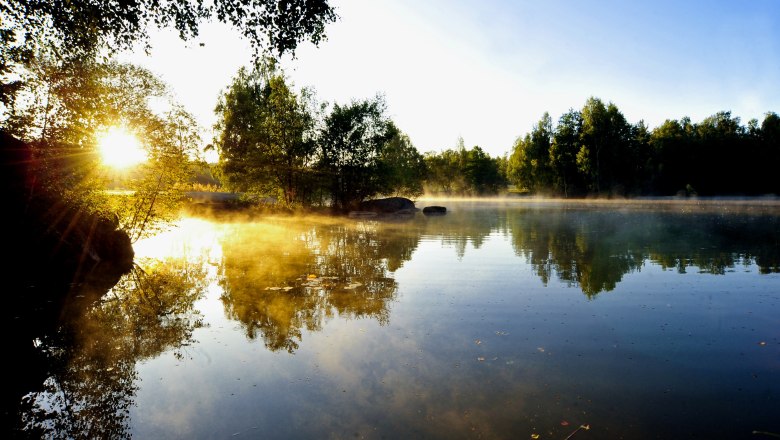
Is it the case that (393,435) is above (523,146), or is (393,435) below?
below

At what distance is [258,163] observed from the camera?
4822 centimetres

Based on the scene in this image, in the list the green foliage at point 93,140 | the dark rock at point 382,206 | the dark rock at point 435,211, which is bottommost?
the dark rock at point 435,211

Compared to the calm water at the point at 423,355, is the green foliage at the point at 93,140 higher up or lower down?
higher up

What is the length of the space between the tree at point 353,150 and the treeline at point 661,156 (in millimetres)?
59711

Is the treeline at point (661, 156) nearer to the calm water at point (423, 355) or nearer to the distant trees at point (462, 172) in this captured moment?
the distant trees at point (462, 172)

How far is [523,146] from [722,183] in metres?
45.3

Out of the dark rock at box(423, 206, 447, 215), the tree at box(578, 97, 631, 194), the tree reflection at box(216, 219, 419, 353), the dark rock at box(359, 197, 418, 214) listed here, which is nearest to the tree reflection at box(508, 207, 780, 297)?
the tree reflection at box(216, 219, 419, 353)

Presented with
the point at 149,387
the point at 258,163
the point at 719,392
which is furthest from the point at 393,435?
the point at 258,163

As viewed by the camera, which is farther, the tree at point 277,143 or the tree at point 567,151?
the tree at point 567,151

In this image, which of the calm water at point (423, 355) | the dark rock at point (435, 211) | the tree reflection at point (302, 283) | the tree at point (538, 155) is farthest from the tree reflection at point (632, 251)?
the tree at point (538, 155)

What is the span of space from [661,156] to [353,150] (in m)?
83.1

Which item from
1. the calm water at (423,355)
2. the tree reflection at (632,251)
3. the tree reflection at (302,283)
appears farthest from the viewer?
the tree reflection at (632,251)

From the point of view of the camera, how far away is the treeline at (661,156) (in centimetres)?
9300

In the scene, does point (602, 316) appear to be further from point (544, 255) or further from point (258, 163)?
point (258, 163)
